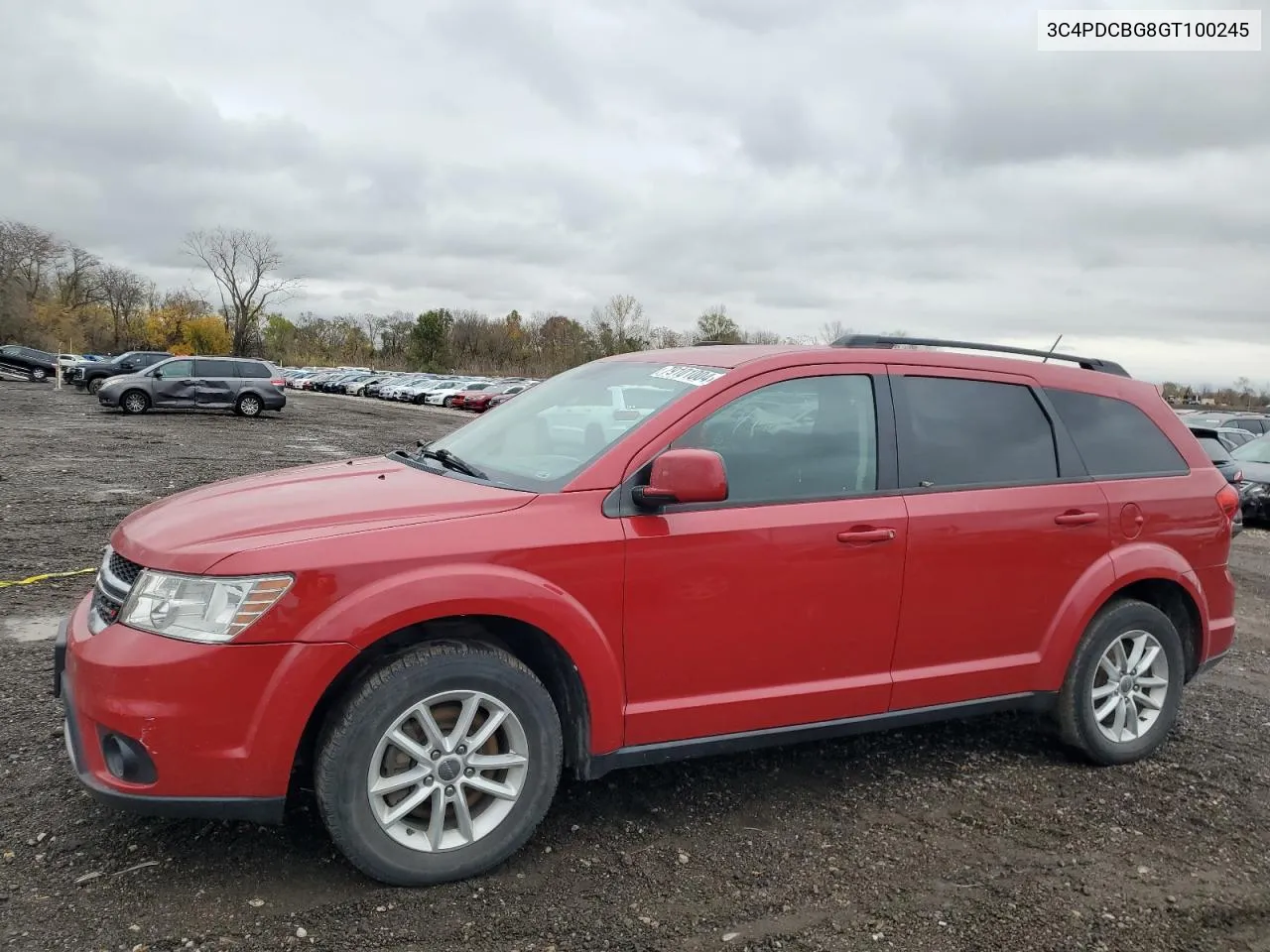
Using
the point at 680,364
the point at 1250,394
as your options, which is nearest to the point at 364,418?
the point at 680,364

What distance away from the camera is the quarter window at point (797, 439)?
354 centimetres

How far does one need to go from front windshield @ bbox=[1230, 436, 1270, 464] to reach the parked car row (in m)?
31.2

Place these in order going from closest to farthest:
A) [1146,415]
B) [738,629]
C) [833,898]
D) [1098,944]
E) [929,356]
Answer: [1098,944] → [833,898] → [738,629] → [929,356] → [1146,415]

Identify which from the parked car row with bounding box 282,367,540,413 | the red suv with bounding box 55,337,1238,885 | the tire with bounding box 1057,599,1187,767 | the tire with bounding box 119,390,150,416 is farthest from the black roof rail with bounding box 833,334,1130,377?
the parked car row with bounding box 282,367,540,413

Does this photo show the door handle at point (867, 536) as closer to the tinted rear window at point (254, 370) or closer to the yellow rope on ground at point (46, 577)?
the yellow rope on ground at point (46, 577)

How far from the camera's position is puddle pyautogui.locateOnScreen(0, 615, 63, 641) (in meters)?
5.51

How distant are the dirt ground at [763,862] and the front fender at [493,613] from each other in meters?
0.54

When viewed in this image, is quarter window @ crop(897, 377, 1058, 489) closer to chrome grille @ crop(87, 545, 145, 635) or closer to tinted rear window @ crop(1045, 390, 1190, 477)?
tinted rear window @ crop(1045, 390, 1190, 477)

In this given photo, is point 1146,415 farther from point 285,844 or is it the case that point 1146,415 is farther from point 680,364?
point 285,844

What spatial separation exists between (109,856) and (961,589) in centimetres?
318

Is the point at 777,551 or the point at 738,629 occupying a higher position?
the point at 777,551

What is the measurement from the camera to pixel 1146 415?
→ 4.58m

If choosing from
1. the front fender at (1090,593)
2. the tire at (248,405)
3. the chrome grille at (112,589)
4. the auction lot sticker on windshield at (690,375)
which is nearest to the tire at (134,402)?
the tire at (248,405)

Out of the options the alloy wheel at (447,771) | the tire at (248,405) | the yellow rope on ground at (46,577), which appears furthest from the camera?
the tire at (248,405)
